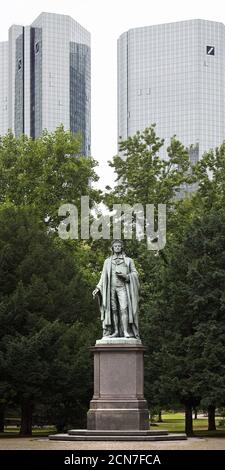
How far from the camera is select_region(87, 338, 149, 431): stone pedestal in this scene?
100 feet

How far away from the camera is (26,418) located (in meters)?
43.3

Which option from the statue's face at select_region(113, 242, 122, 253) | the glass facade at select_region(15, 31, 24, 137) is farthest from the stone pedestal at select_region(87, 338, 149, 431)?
the glass facade at select_region(15, 31, 24, 137)

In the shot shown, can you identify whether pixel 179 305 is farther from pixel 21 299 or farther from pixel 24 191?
pixel 24 191

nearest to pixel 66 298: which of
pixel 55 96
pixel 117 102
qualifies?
pixel 55 96

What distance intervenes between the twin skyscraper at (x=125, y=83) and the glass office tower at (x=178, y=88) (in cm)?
17

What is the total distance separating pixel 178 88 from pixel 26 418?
504 ft

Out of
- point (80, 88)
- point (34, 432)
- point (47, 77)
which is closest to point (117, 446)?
point (34, 432)

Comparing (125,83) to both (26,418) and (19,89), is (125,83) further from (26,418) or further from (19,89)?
(26,418)

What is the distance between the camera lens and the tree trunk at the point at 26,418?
139 ft

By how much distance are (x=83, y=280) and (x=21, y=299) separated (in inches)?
277

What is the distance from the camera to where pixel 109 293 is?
32.7 metres

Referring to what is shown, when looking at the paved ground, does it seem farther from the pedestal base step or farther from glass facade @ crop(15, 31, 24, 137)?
glass facade @ crop(15, 31, 24, 137)

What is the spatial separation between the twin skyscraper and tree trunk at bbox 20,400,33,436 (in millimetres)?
115028

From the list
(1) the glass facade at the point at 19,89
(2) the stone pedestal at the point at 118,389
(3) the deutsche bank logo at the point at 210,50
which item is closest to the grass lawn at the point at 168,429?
(2) the stone pedestal at the point at 118,389
